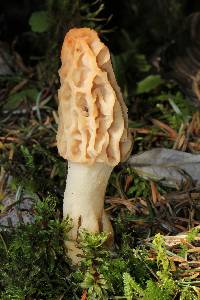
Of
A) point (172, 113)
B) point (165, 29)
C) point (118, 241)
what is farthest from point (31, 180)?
point (165, 29)

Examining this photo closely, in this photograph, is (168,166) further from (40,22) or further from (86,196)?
(40,22)

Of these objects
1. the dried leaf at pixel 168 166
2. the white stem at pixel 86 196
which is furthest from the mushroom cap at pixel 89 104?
the dried leaf at pixel 168 166

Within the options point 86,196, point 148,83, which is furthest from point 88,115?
point 148,83

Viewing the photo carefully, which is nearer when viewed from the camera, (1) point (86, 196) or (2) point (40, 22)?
(1) point (86, 196)

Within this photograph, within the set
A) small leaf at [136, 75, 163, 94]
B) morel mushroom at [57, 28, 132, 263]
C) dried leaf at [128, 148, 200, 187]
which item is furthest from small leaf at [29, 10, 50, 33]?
morel mushroom at [57, 28, 132, 263]

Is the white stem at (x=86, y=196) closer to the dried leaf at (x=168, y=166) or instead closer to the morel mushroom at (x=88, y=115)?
the morel mushroom at (x=88, y=115)

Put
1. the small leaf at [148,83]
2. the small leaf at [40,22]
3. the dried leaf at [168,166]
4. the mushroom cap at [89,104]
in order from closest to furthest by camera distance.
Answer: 1. the mushroom cap at [89,104]
2. the dried leaf at [168,166]
3. the small leaf at [40,22]
4. the small leaf at [148,83]
